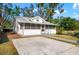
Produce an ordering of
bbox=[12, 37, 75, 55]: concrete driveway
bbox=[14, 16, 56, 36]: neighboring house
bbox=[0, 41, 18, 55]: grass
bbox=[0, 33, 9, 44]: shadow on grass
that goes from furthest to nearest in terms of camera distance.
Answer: bbox=[14, 16, 56, 36]: neighboring house, bbox=[0, 33, 9, 44]: shadow on grass, bbox=[12, 37, 75, 55]: concrete driveway, bbox=[0, 41, 18, 55]: grass

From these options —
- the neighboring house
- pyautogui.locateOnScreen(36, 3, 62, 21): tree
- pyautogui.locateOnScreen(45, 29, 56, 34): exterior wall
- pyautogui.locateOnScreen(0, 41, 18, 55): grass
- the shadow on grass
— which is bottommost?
pyautogui.locateOnScreen(0, 41, 18, 55): grass

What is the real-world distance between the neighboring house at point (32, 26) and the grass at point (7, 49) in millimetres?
580

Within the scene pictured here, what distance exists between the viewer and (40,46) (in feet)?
14.2

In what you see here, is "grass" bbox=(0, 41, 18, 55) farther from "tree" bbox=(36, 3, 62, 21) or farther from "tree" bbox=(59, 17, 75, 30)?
"tree" bbox=(59, 17, 75, 30)

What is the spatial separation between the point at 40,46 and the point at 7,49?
3.67ft

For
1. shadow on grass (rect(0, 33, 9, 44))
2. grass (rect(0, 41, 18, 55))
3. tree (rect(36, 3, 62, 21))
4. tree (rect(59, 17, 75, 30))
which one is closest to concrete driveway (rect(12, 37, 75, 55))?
grass (rect(0, 41, 18, 55))

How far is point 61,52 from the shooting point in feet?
13.6

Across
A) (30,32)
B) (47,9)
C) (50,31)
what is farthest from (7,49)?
(47,9)

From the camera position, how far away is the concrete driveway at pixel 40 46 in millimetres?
4117

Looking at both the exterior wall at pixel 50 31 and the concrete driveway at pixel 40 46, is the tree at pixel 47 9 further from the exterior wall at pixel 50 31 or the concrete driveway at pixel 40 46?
the concrete driveway at pixel 40 46

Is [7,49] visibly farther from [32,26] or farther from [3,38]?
[32,26]

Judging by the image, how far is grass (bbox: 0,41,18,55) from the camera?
13.2 feet

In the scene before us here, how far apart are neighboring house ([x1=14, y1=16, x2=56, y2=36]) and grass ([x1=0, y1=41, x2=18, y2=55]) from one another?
22.8 inches

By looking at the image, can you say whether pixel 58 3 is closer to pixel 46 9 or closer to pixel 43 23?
pixel 46 9
